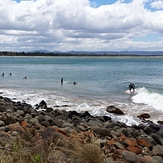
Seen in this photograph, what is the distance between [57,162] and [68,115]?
917 cm

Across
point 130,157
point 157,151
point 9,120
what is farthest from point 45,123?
point 130,157

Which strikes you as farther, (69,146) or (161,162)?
(161,162)

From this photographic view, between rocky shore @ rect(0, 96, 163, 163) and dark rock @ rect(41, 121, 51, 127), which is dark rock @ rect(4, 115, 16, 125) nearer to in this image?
rocky shore @ rect(0, 96, 163, 163)

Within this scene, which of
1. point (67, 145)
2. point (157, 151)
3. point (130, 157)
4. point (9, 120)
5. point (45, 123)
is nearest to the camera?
point (67, 145)

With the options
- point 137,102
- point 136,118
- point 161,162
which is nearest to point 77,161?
point 161,162

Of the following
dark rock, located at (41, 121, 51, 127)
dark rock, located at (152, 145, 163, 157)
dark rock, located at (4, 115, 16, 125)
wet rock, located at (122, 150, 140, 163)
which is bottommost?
dark rock, located at (152, 145, 163, 157)

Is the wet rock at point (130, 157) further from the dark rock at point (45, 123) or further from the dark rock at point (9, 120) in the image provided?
the dark rock at point (9, 120)

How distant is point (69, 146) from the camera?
234 inches

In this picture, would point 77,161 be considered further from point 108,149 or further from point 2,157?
point 108,149

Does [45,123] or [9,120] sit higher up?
[9,120]

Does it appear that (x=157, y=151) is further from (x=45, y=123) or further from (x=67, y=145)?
(x=45, y=123)

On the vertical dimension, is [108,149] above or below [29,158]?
below

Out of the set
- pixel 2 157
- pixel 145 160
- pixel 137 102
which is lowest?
pixel 137 102

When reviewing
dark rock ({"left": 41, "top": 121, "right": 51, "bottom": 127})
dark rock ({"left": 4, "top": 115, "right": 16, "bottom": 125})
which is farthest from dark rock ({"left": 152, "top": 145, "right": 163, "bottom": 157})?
dark rock ({"left": 4, "top": 115, "right": 16, "bottom": 125})
